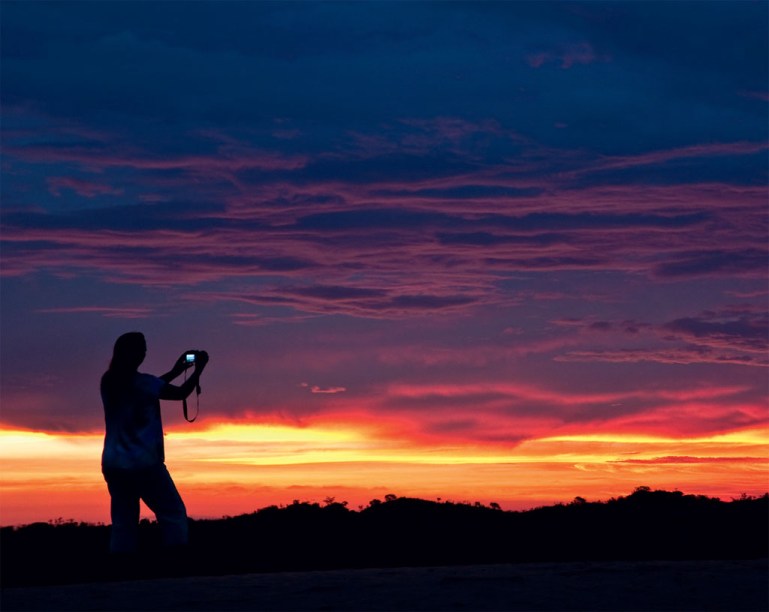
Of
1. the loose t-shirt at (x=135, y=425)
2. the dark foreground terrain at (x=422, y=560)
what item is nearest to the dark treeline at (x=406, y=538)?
the dark foreground terrain at (x=422, y=560)

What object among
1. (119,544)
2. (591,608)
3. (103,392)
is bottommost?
(591,608)

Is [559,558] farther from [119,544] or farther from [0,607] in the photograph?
[0,607]

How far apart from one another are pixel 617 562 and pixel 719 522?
3.45 meters

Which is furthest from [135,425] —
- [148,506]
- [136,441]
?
[148,506]

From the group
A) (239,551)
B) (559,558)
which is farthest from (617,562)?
(239,551)

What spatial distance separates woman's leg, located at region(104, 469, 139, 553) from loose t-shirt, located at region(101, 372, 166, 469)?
0.28m

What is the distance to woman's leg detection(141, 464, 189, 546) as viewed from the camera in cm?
1285

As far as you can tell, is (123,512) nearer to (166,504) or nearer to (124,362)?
(166,504)

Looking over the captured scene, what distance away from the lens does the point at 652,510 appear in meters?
17.4

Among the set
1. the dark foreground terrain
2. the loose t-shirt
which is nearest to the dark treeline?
the dark foreground terrain

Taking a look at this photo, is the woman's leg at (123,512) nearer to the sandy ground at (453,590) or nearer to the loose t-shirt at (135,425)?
the loose t-shirt at (135,425)

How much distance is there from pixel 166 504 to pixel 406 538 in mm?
4022

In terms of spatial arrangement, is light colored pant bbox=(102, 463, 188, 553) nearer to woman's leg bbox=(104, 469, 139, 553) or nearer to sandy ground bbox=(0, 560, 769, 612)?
woman's leg bbox=(104, 469, 139, 553)

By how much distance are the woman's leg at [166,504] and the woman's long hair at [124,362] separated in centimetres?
105
